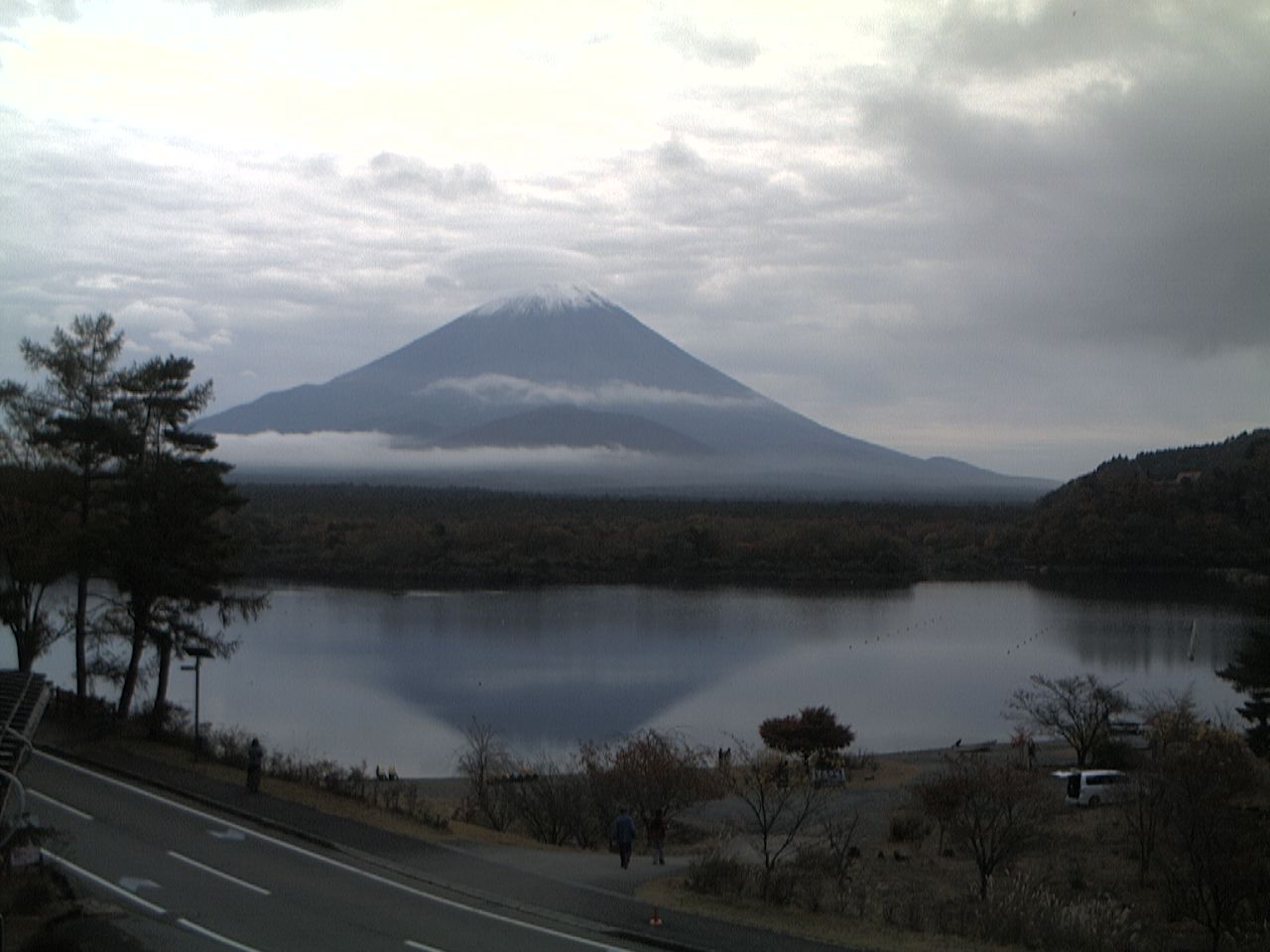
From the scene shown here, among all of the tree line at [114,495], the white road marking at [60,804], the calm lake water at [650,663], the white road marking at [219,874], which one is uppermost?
the tree line at [114,495]

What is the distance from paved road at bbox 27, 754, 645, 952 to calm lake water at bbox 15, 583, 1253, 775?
42.4 feet

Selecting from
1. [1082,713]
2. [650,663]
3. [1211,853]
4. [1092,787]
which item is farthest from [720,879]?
[650,663]

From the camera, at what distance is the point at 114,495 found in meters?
18.8

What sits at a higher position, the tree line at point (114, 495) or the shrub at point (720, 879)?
the tree line at point (114, 495)

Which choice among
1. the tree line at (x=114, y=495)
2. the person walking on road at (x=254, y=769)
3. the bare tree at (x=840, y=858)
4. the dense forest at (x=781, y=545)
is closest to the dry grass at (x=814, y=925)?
the bare tree at (x=840, y=858)

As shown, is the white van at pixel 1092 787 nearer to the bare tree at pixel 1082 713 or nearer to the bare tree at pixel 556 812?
the bare tree at pixel 1082 713

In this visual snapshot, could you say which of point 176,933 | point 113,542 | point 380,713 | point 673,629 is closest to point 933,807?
point 176,933

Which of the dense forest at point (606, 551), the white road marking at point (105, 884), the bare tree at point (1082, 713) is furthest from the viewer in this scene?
the dense forest at point (606, 551)

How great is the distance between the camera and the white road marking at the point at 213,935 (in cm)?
858

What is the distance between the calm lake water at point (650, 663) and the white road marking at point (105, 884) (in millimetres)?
14383

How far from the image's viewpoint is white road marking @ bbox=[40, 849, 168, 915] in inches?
372

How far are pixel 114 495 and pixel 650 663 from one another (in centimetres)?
2301

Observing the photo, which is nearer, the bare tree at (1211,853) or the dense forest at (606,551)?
the bare tree at (1211,853)

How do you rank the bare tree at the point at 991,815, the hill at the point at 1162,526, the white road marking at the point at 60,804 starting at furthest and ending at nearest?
the hill at the point at 1162,526
the bare tree at the point at 991,815
the white road marking at the point at 60,804
